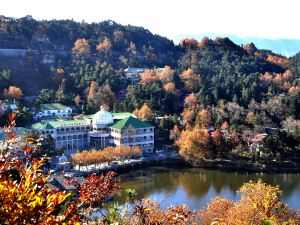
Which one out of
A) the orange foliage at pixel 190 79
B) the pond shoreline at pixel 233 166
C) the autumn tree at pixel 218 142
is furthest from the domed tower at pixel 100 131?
the orange foliage at pixel 190 79

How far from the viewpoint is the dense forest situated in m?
24.0

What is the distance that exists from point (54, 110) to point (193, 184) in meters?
11.3

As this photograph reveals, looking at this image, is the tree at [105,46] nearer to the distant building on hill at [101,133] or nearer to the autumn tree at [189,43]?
the autumn tree at [189,43]

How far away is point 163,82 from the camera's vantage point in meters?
32.8

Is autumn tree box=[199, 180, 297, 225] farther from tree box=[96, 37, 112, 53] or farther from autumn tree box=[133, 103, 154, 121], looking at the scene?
tree box=[96, 37, 112, 53]

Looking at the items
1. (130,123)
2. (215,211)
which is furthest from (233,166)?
(215,211)

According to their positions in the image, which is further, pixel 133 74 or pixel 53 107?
pixel 133 74

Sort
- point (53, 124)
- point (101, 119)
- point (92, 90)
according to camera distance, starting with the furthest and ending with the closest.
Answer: point (92, 90) < point (101, 119) < point (53, 124)

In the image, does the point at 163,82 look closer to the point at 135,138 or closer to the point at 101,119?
the point at 101,119

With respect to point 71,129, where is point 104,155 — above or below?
below

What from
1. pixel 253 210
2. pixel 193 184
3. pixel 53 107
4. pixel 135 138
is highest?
pixel 53 107

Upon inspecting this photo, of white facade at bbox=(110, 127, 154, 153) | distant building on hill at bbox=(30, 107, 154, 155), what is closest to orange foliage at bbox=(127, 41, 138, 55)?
distant building on hill at bbox=(30, 107, 154, 155)

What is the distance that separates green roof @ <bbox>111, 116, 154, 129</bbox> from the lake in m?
2.99

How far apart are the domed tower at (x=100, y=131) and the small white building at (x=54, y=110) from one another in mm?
3554
